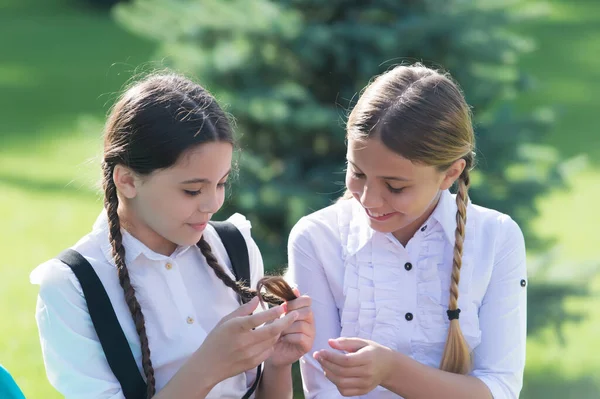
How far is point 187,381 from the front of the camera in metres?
2.37

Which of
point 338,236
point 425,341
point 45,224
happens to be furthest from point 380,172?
point 45,224

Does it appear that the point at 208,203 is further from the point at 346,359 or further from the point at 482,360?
the point at 482,360

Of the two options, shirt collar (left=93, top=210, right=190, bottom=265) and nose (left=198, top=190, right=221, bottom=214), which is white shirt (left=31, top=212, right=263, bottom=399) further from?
nose (left=198, top=190, right=221, bottom=214)

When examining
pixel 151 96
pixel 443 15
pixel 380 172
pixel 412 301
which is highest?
pixel 443 15

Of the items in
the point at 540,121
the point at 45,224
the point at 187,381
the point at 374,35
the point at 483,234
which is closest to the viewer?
the point at 187,381

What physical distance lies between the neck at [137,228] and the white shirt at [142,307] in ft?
0.10

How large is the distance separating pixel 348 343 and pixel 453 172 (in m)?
0.60

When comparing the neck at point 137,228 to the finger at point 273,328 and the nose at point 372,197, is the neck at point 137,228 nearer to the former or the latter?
the finger at point 273,328

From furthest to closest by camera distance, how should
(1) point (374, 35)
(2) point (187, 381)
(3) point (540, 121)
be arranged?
(3) point (540, 121)
(1) point (374, 35)
(2) point (187, 381)

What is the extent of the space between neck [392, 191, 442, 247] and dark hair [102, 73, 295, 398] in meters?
0.44

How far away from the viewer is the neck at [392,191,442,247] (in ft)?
9.05

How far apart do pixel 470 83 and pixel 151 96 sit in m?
2.42

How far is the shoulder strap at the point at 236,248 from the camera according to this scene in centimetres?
268

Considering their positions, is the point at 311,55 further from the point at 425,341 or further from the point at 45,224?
the point at 45,224
